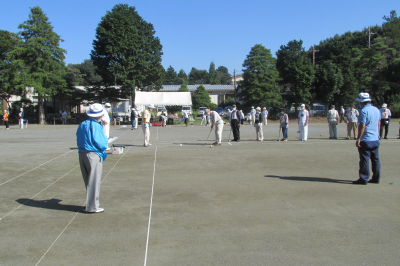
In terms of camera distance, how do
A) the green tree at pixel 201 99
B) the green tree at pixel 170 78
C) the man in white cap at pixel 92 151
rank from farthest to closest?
the green tree at pixel 170 78
the green tree at pixel 201 99
the man in white cap at pixel 92 151

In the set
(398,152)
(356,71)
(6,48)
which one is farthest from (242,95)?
(398,152)

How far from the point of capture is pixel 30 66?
39.3 metres

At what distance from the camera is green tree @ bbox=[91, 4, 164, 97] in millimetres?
41469

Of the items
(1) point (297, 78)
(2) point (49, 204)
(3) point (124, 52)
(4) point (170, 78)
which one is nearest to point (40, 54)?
(3) point (124, 52)

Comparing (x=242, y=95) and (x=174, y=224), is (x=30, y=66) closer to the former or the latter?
(x=242, y=95)

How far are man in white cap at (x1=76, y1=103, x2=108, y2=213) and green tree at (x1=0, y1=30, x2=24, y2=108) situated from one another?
1471 inches

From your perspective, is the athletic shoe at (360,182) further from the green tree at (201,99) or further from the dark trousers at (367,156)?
the green tree at (201,99)

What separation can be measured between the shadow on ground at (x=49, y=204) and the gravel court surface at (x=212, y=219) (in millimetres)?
19

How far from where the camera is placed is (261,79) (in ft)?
156

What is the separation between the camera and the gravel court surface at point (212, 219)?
13.2 ft

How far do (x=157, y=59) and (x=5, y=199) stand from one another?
40.7m

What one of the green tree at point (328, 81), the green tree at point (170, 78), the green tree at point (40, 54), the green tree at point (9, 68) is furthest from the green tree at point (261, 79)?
the green tree at point (170, 78)

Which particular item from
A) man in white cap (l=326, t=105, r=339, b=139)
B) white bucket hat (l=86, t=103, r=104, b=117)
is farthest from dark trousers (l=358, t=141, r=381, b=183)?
man in white cap (l=326, t=105, r=339, b=139)

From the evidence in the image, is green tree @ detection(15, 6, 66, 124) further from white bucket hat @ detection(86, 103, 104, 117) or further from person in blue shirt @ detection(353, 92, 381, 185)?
person in blue shirt @ detection(353, 92, 381, 185)
